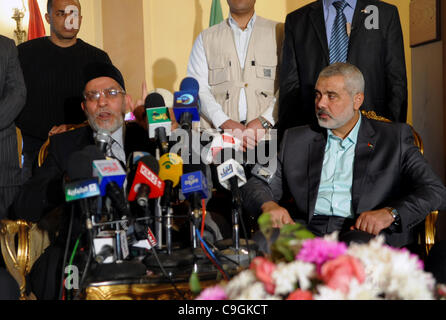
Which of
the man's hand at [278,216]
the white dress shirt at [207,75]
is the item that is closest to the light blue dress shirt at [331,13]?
the white dress shirt at [207,75]

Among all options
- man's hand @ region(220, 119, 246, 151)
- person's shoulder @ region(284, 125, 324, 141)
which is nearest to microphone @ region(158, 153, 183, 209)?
person's shoulder @ region(284, 125, 324, 141)

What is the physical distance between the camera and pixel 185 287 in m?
2.21

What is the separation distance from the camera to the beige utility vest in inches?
152

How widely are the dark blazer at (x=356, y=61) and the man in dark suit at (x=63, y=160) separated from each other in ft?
3.37

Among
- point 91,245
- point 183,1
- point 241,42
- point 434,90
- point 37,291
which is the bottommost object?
point 37,291

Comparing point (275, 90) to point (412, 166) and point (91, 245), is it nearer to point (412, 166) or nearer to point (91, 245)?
point (412, 166)

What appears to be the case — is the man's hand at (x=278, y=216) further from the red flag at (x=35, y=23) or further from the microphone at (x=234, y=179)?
the red flag at (x=35, y=23)

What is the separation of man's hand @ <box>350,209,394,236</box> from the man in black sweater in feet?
7.24

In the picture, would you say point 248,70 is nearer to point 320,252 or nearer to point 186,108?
point 186,108

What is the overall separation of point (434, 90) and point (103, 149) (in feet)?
9.33

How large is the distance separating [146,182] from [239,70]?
75.1 inches

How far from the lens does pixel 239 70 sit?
12.8 feet

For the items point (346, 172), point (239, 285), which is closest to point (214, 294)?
point (239, 285)
